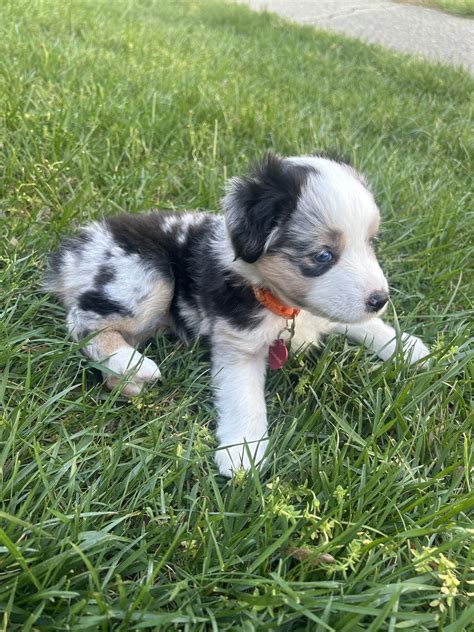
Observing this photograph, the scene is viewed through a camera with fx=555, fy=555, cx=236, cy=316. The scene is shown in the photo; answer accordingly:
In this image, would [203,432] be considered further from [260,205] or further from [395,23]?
[395,23]

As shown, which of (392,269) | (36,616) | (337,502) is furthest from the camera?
(392,269)

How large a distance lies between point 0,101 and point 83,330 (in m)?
2.43

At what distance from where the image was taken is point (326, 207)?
8.46ft

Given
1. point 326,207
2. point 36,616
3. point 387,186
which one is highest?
point 326,207

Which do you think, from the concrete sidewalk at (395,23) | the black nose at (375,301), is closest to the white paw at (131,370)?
the black nose at (375,301)

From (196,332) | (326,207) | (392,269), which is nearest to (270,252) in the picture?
(326,207)

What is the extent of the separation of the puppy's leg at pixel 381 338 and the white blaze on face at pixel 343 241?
473 millimetres

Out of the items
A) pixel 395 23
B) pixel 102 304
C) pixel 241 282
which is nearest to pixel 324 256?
pixel 241 282

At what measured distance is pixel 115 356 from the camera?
281 cm

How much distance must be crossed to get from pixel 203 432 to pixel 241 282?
87cm

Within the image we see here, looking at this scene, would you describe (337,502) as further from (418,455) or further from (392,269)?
(392,269)

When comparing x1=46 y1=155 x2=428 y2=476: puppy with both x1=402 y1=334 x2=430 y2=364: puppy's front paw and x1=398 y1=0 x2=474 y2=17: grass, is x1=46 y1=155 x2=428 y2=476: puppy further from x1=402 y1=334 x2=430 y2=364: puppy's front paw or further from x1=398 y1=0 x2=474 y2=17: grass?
x1=398 y1=0 x2=474 y2=17: grass

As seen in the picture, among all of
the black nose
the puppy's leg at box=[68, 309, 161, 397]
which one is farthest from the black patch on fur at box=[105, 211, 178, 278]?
the black nose

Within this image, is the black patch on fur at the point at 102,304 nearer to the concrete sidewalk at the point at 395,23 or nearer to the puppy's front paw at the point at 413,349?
the puppy's front paw at the point at 413,349
